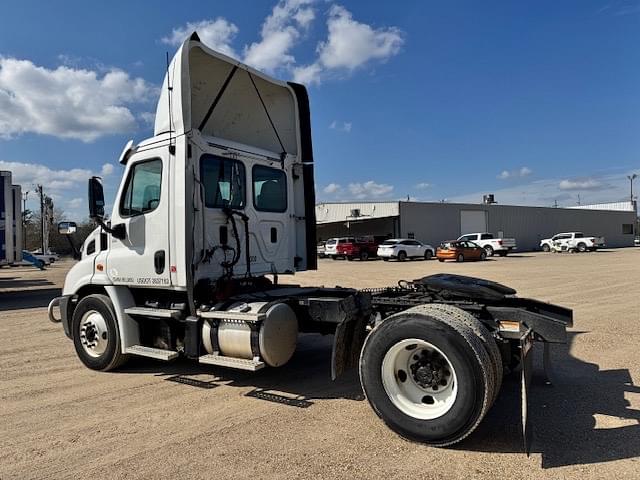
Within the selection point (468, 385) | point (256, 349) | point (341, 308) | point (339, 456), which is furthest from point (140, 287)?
point (468, 385)

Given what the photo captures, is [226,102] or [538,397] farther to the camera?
[226,102]

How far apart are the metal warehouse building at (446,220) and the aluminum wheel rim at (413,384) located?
41.9 metres

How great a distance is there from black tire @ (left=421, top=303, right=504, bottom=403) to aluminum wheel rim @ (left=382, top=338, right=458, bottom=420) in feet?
1.10

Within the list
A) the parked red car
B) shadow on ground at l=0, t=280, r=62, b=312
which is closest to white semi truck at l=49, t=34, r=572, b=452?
shadow on ground at l=0, t=280, r=62, b=312

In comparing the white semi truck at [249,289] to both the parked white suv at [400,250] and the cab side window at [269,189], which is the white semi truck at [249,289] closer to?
the cab side window at [269,189]


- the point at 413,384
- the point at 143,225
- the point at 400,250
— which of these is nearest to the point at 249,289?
the point at 143,225

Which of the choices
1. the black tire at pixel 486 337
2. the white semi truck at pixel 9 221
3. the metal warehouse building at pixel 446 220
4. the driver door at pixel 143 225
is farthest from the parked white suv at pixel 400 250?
the black tire at pixel 486 337

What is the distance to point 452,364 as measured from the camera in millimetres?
3977

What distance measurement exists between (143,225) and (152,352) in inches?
60.4

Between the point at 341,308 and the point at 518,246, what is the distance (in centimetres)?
5456

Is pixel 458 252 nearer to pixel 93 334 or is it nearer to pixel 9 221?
pixel 9 221

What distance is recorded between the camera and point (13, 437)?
445 centimetres

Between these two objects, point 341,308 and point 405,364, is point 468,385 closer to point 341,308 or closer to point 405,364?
point 405,364

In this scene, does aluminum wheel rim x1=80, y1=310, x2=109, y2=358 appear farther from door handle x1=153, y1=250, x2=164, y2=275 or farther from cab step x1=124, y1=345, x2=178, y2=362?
door handle x1=153, y1=250, x2=164, y2=275
